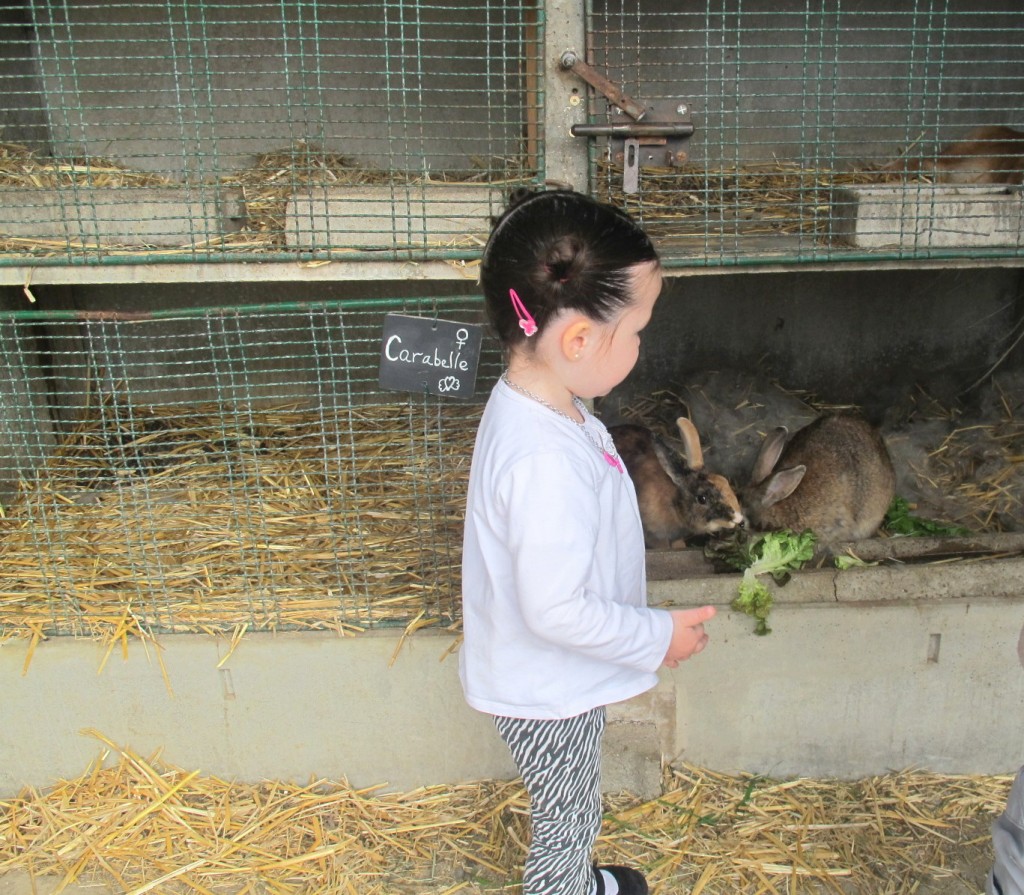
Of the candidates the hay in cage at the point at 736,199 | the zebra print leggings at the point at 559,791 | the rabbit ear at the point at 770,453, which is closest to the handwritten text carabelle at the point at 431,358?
the hay in cage at the point at 736,199

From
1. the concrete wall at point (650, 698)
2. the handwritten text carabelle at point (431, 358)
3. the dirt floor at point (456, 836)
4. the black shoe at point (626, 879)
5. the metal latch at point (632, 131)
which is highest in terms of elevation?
the metal latch at point (632, 131)

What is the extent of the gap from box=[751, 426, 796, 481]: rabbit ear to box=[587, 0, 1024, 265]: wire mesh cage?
86 cm

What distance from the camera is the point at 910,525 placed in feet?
12.7

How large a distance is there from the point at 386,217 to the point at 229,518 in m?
1.38

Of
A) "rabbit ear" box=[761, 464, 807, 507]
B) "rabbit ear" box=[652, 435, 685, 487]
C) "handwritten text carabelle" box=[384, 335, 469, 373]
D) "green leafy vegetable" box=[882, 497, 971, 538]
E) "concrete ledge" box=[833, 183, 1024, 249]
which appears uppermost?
"concrete ledge" box=[833, 183, 1024, 249]

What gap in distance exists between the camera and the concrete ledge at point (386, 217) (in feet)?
9.37

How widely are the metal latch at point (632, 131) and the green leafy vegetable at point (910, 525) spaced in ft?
5.90

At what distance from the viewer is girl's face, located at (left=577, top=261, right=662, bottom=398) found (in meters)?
1.96

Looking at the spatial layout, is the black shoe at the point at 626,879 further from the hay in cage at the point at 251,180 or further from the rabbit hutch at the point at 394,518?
the hay in cage at the point at 251,180

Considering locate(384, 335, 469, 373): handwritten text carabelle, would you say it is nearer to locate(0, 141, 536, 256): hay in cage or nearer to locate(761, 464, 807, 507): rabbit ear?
locate(0, 141, 536, 256): hay in cage

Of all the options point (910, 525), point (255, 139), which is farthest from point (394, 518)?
point (910, 525)

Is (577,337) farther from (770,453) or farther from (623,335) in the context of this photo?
(770,453)

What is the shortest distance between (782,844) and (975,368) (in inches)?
116

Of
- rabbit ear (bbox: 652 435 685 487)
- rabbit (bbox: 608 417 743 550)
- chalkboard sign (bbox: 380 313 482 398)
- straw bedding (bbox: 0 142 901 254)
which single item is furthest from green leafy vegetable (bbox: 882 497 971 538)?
chalkboard sign (bbox: 380 313 482 398)
